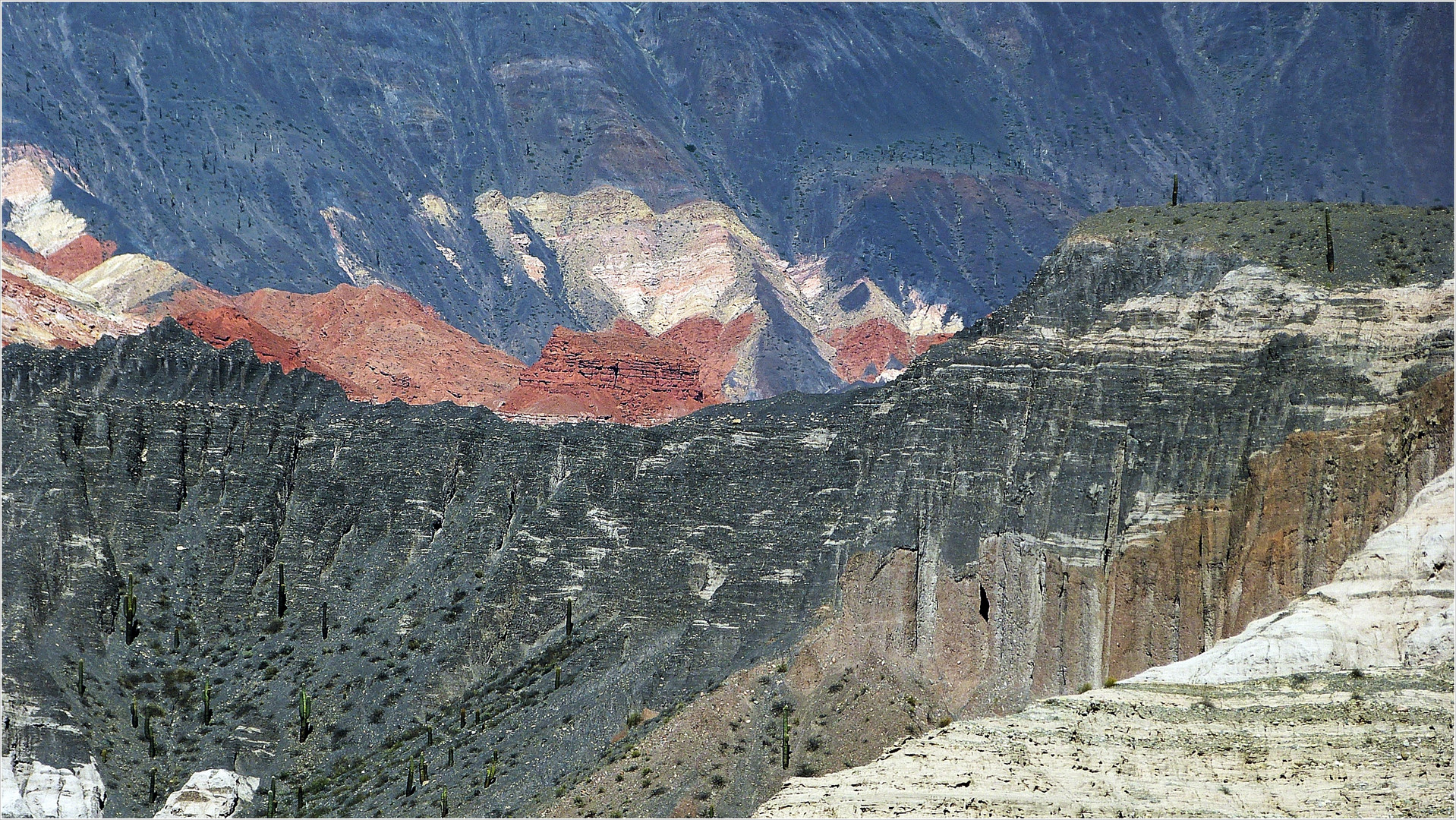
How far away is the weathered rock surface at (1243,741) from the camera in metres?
67.8

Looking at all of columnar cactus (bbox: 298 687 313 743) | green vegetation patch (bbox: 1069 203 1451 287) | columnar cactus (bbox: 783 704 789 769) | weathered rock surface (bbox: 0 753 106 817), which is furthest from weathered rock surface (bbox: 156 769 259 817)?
green vegetation patch (bbox: 1069 203 1451 287)

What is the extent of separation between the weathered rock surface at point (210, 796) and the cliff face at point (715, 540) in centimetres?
279

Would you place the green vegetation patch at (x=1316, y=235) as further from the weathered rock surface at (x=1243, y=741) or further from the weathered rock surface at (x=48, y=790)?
the weathered rock surface at (x=48, y=790)

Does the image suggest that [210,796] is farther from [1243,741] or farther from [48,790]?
[1243,741]

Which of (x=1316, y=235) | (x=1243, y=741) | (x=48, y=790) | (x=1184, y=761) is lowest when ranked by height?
(x=48, y=790)

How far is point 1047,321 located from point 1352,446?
1870cm

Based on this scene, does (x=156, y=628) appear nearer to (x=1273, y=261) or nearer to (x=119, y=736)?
(x=119, y=736)

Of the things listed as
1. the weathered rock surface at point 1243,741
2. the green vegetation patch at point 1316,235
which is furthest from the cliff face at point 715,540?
the weathered rock surface at point 1243,741

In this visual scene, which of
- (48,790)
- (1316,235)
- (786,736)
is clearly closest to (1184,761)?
(786,736)

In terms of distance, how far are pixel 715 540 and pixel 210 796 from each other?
82.1 ft

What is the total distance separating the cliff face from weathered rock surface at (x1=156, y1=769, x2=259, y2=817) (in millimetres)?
2787

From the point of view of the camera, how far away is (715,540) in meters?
119

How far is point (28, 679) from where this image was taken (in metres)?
118

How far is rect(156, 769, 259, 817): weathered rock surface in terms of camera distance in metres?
109
